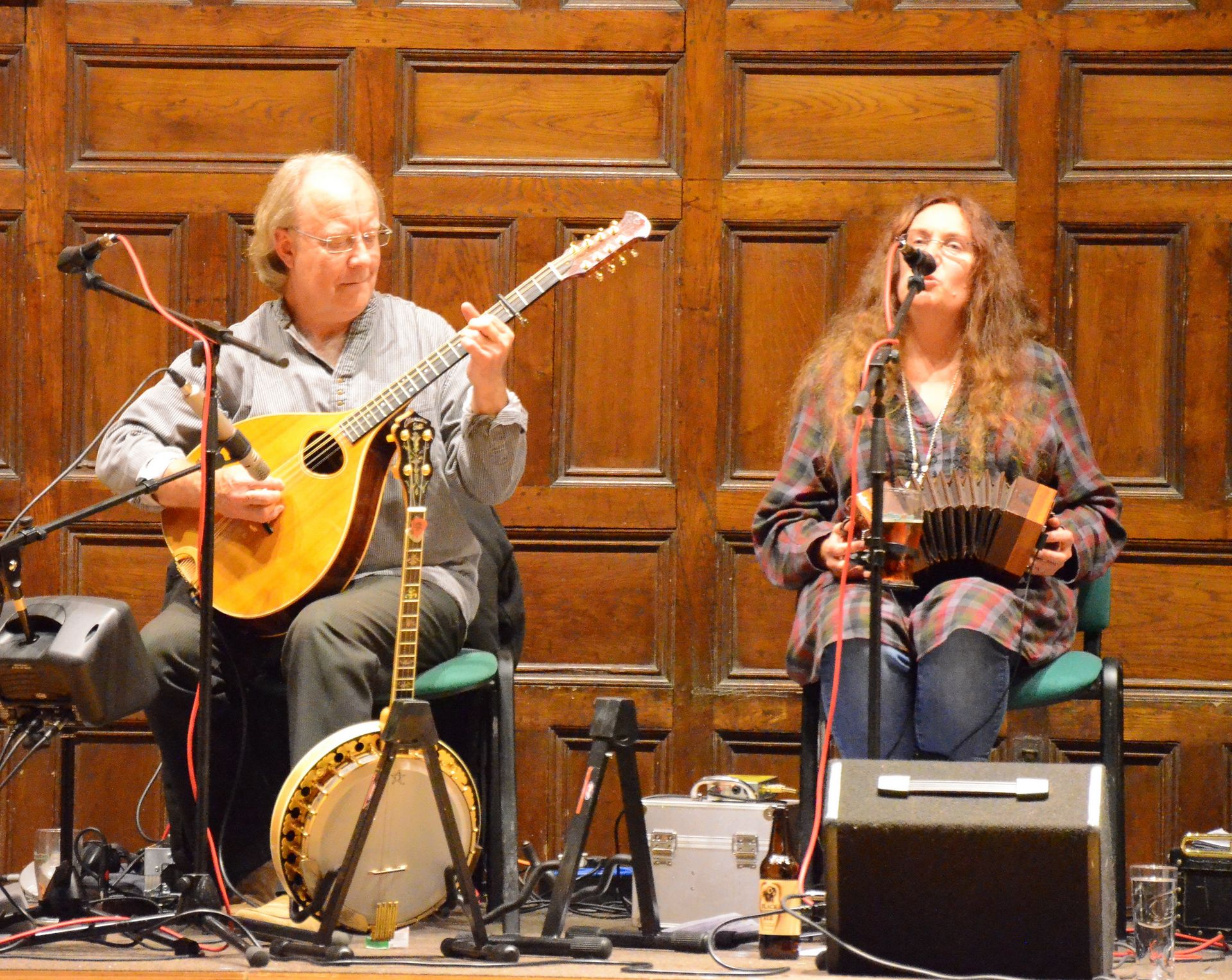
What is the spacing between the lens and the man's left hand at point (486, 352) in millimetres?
2977

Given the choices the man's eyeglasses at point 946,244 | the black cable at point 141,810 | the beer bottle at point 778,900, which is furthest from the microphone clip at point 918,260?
the black cable at point 141,810

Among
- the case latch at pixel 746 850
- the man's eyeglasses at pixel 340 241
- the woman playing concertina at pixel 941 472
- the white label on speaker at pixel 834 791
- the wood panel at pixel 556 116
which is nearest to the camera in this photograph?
the white label on speaker at pixel 834 791

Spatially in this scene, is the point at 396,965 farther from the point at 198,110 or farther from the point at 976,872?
the point at 198,110

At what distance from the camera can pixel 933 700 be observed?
3.01 metres

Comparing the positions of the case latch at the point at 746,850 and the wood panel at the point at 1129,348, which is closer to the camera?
the case latch at the point at 746,850

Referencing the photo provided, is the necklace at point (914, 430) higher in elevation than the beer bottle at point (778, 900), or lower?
higher

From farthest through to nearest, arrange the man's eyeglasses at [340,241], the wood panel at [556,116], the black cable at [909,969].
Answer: the wood panel at [556,116], the man's eyeglasses at [340,241], the black cable at [909,969]

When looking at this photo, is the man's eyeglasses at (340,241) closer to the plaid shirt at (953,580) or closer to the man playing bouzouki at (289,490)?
the man playing bouzouki at (289,490)

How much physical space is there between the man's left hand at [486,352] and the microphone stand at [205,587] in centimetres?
50

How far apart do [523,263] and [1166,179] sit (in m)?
1.65

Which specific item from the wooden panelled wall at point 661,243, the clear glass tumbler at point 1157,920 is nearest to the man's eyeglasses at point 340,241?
the wooden panelled wall at point 661,243

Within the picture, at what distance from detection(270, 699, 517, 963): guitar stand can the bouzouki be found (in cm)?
60

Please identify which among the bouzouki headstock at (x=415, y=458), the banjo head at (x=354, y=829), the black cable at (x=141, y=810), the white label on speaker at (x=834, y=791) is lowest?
the black cable at (x=141, y=810)

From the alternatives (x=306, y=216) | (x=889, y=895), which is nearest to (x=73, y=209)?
(x=306, y=216)
